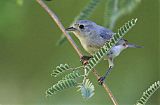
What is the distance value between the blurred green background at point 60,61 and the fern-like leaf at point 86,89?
2696mm

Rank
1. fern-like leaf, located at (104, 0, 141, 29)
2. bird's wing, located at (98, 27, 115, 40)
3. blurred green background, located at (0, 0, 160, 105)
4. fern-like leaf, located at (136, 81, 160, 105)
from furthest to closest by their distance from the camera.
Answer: blurred green background, located at (0, 0, 160, 105) < bird's wing, located at (98, 27, 115, 40) < fern-like leaf, located at (104, 0, 141, 29) < fern-like leaf, located at (136, 81, 160, 105)

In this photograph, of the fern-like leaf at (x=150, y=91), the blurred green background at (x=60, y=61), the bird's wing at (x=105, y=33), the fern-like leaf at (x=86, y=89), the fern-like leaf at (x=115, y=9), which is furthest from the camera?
the blurred green background at (x=60, y=61)

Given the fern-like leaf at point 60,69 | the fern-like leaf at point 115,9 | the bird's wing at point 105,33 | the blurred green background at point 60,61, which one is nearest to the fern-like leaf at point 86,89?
the fern-like leaf at point 60,69

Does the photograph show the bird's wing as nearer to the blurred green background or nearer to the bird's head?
the bird's head

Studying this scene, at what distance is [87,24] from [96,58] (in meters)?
1.26

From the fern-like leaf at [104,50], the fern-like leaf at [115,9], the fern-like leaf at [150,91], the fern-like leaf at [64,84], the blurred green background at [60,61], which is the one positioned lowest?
the fern-like leaf at [150,91]

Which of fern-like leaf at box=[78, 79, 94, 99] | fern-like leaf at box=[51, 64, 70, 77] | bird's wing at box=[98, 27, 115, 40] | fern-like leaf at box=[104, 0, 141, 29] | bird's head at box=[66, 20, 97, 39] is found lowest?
fern-like leaf at box=[78, 79, 94, 99]

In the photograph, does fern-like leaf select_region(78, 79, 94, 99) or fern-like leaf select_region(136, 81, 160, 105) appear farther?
fern-like leaf select_region(136, 81, 160, 105)

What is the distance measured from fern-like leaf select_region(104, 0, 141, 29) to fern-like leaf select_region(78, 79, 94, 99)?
0.74 meters

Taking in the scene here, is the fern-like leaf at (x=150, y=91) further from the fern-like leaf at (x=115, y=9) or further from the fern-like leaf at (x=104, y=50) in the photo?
the fern-like leaf at (x=115, y=9)

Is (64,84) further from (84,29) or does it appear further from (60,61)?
(60,61)

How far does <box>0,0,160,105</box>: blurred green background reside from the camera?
4977 mm

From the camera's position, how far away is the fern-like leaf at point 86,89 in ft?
6.18

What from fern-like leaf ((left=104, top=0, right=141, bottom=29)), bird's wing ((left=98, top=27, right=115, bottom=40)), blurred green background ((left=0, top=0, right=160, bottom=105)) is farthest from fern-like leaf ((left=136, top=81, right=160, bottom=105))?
blurred green background ((left=0, top=0, right=160, bottom=105))
